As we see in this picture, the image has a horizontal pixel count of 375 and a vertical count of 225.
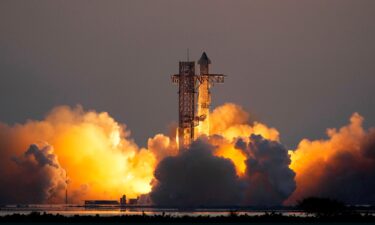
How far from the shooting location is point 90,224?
604 feet

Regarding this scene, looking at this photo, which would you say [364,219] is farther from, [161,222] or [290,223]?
[161,222]

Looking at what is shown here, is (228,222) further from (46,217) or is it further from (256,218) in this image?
(46,217)

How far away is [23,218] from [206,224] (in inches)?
896

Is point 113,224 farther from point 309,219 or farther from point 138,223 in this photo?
point 309,219

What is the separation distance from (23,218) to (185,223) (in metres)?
20.1

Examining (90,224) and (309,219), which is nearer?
(90,224)

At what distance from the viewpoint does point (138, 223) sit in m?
188

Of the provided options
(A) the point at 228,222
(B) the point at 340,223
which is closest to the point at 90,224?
(A) the point at 228,222

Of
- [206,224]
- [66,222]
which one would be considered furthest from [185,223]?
[66,222]

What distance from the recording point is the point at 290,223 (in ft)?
620

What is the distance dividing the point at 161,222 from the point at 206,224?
6.52 m

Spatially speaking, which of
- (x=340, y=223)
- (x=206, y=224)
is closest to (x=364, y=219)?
(x=340, y=223)

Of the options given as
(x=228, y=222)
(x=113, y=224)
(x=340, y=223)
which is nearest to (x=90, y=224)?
(x=113, y=224)

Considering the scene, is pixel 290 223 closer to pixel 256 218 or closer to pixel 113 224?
pixel 256 218
